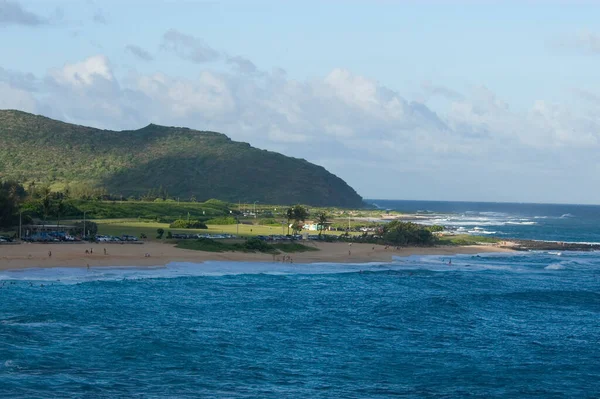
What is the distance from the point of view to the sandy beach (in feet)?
207

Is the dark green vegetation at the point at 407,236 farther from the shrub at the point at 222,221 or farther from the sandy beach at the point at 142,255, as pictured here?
the shrub at the point at 222,221

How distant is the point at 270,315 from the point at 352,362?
40.4 ft

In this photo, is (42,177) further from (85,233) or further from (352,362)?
(352,362)

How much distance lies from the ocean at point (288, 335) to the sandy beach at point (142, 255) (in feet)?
11.6

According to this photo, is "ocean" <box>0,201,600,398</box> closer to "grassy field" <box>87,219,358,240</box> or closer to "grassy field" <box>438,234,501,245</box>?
"grassy field" <box>87,219,358,240</box>

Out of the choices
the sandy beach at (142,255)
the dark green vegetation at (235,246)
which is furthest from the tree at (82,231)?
the dark green vegetation at (235,246)

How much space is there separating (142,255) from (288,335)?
35604 mm

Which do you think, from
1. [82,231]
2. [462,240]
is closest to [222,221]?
[462,240]

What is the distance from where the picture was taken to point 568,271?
252ft

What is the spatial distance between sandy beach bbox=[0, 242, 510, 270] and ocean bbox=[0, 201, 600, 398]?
3.54 m

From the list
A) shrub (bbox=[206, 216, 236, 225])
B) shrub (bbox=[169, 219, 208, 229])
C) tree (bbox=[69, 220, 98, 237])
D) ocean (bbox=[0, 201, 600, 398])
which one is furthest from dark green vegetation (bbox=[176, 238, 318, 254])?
shrub (bbox=[206, 216, 236, 225])

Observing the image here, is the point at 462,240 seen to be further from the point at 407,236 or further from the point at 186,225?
the point at 186,225

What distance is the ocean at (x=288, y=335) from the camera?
28641 mm

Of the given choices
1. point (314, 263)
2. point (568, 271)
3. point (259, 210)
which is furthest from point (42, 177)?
point (568, 271)
